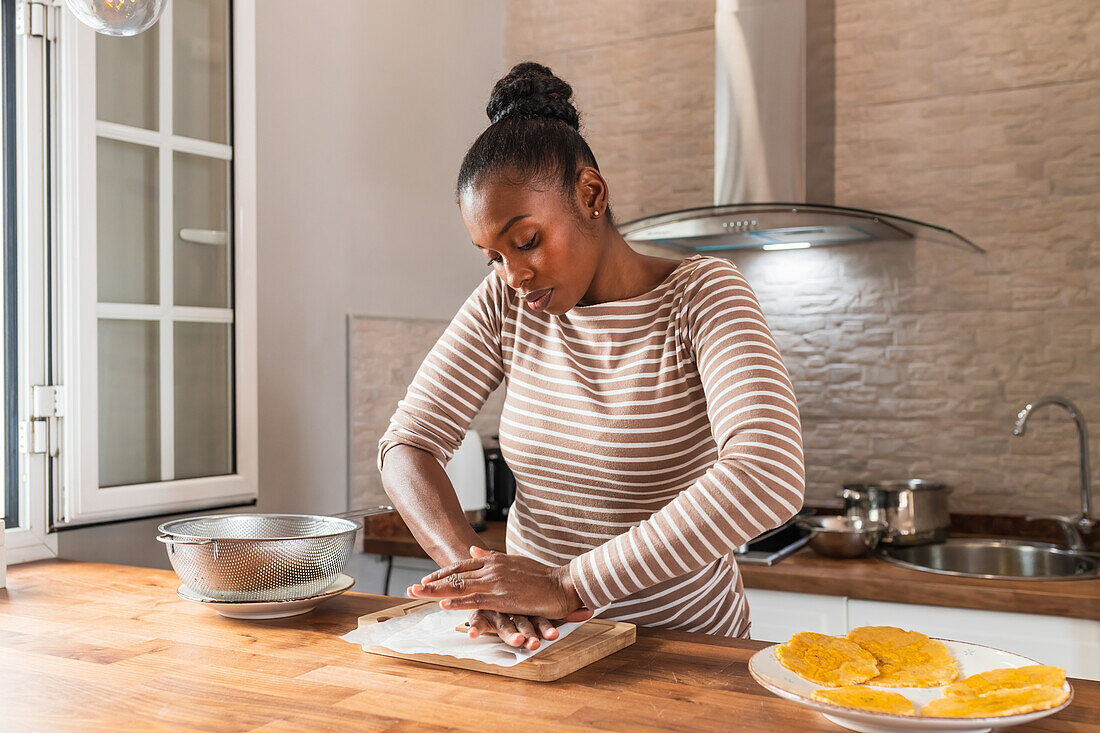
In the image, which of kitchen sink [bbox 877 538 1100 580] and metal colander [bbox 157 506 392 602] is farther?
kitchen sink [bbox 877 538 1100 580]

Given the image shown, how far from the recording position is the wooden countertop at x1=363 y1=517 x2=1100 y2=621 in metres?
1.89

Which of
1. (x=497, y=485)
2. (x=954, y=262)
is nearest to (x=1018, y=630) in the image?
(x=954, y=262)

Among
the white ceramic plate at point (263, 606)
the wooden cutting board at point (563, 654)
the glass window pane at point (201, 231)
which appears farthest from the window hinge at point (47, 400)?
the wooden cutting board at point (563, 654)

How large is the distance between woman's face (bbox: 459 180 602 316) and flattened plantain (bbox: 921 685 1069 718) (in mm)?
678

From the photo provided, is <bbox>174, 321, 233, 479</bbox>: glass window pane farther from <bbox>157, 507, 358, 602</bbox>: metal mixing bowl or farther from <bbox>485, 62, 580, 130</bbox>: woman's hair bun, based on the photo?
<bbox>485, 62, 580, 130</bbox>: woman's hair bun

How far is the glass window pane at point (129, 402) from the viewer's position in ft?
6.00

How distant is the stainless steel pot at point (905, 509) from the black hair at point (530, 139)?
1.42 m

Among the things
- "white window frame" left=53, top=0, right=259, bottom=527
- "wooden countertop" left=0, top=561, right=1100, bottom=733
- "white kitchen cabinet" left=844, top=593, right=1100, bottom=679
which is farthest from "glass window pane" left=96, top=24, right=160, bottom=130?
"white kitchen cabinet" left=844, top=593, right=1100, bottom=679

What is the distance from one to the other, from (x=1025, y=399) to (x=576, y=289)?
5.55ft

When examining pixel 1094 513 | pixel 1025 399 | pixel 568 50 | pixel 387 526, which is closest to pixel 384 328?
pixel 387 526

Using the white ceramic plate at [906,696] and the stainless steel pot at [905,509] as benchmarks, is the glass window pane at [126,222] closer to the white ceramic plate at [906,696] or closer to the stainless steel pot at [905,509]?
the white ceramic plate at [906,696]

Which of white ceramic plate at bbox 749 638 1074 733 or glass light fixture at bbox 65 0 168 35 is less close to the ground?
glass light fixture at bbox 65 0 168 35

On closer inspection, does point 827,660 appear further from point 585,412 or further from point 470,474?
point 470,474

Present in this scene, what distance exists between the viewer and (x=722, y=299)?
1.23 m
